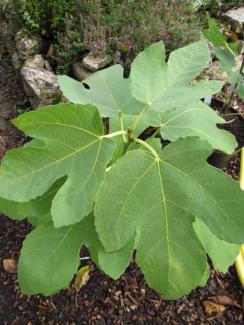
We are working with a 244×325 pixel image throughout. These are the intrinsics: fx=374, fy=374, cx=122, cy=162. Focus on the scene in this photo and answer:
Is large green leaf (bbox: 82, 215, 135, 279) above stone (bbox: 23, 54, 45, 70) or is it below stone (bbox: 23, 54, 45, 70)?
above

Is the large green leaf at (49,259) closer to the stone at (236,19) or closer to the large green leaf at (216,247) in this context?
the large green leaf at (216,247)

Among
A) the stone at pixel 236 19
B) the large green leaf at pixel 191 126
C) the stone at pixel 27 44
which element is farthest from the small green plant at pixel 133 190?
the stone at pixel 236 19

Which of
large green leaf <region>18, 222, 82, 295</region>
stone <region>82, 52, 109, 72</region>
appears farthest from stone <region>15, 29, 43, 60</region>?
large green leaf <region>18, 222, 82, 295</region>

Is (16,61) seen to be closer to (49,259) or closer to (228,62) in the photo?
(228,62)

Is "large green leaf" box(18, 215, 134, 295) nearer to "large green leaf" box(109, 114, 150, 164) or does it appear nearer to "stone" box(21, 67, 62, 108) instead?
"large green leaf" box(109, 114, 150, 164)

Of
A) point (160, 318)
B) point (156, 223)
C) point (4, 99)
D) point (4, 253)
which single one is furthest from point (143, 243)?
point (4, 99)

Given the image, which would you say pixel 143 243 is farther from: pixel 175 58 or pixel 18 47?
pixel 18 47

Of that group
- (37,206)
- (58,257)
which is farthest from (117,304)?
(37,206)
